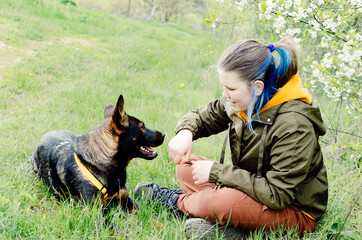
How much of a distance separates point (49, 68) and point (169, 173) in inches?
161

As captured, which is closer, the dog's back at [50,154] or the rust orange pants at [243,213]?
the rust orange pants at [243,213]

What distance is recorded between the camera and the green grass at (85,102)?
2201 mm

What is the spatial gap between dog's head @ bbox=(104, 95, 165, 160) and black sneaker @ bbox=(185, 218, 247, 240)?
783 mm

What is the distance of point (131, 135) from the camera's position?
8.67 feet

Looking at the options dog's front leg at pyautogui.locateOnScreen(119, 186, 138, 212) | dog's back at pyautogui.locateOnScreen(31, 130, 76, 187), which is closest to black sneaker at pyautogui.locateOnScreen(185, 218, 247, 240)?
dog's front leg at pyautogui.locateOnScreen(119, 186, 138, 212)

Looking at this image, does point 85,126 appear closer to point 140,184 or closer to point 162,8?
point 140,184

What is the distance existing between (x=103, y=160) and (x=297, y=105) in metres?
1.61

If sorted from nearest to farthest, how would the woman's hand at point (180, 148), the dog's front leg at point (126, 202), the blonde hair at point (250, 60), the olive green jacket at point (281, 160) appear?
the olive green jacket at point (281, 160), the blonde hair at point (250, 60), the woman's hand at point (180, 148), the dog's front leg at point (126, 202)

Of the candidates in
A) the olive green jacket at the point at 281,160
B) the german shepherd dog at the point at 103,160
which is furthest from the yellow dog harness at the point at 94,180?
the olive green jacket at the point at 281,160

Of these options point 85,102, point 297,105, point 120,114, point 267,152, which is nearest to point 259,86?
point 297,105

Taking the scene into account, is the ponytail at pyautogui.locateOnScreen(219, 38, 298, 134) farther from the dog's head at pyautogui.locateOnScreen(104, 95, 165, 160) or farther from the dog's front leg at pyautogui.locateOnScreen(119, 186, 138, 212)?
the dog's front leg at pyautogui.locateOnScreen(119, 186, 138, 212)

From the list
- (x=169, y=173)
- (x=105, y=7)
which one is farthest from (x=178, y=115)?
(x=105, y=7)

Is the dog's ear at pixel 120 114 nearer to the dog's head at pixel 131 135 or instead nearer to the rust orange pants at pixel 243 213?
the dog's head at pixel 131 135

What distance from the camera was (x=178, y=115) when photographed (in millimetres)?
4266
